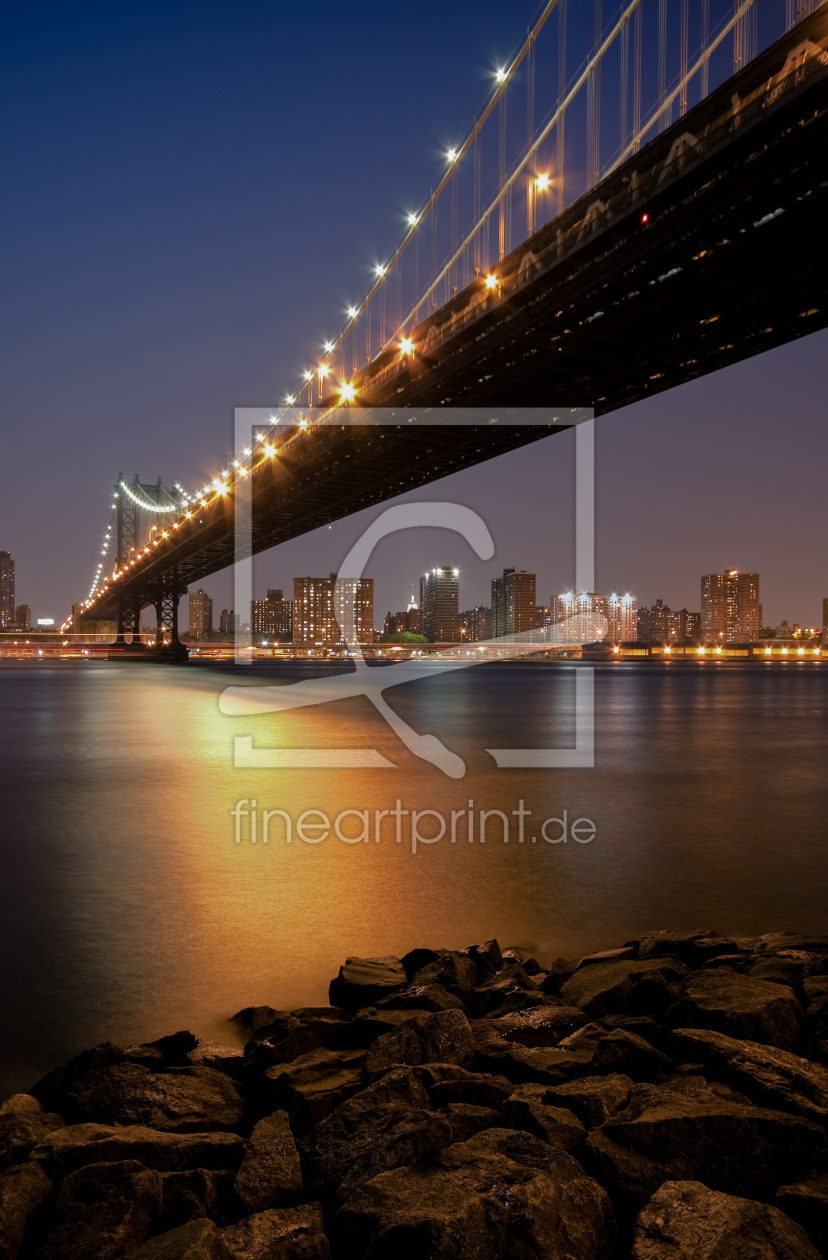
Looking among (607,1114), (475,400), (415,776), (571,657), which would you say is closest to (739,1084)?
(607,1114)

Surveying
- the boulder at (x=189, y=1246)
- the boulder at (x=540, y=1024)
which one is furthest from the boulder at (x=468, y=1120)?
the boulder at (x=189, y=1246)

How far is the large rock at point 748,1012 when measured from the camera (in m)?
3.22

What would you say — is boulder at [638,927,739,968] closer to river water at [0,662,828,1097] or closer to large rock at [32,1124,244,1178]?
river water at [0,662,828,1097]

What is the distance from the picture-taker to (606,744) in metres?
16.6

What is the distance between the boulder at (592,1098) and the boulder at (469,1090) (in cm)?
18

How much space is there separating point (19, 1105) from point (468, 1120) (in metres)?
1.72

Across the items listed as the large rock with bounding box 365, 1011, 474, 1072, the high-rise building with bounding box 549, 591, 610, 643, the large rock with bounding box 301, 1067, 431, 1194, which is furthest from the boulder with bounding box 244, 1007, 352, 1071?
the high-rise building with bounding box 549, 591, 610, 643

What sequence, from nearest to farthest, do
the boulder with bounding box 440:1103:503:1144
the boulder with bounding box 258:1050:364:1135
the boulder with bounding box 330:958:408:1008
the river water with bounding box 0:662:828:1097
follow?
the boulder with bounding box 440:1103:503:1144
the boulder with bounding box 258:1050:364:1135
the boulder with bounding box 330:958:408:1008
the river water with bounding box 0:662:828:1097

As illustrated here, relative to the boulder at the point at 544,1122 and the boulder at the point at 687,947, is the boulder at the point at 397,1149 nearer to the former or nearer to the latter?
the boulder at the point at 544,1122

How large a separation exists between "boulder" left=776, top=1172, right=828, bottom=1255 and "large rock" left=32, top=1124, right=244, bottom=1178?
168cm

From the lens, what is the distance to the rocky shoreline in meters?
2.21

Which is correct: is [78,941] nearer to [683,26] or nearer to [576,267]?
[576,267]

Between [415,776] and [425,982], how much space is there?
7.44 meters

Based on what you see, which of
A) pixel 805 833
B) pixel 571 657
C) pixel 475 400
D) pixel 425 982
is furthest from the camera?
pixel 571 657
